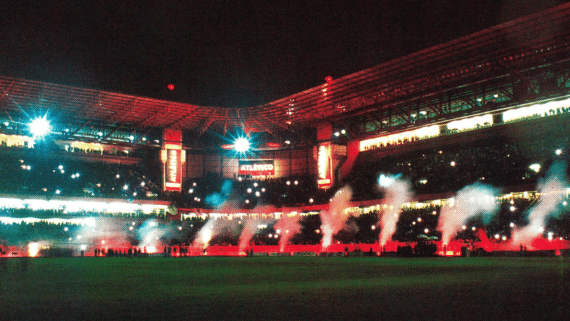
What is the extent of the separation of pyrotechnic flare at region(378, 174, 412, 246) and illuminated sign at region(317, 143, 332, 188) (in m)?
8.50

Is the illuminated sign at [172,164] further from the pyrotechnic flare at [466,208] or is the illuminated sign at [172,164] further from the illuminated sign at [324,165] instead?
the pyrotechnic flare at [466,208]

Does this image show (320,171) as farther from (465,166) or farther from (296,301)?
(296,301)

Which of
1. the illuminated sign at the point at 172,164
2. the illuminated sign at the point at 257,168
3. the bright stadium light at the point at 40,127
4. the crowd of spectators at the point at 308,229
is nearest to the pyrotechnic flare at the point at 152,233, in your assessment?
the crowd of spectators at the point at 308,229

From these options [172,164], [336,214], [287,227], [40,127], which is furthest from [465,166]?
[40,127]

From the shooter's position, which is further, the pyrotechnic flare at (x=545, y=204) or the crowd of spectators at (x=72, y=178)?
the crowd of spectators at (x=72, y=178)

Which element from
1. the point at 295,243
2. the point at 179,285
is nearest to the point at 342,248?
the point at 295,243

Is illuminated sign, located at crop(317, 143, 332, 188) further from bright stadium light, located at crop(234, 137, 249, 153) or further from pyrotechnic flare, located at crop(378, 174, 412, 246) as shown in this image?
bright stadium light, located at crop(234, 137, 249, 153)

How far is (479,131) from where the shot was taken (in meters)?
50.5

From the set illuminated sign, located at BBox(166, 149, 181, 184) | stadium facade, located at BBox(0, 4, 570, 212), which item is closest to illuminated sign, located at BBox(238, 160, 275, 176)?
stadium facade, located at BBox(0, 4, 570, 212)

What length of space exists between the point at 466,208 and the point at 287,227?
23.3m

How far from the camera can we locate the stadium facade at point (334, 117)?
39969 millimetres

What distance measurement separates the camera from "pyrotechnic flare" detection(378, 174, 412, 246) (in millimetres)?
50331

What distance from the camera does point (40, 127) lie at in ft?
179

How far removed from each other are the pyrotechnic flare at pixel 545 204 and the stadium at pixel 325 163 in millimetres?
108
